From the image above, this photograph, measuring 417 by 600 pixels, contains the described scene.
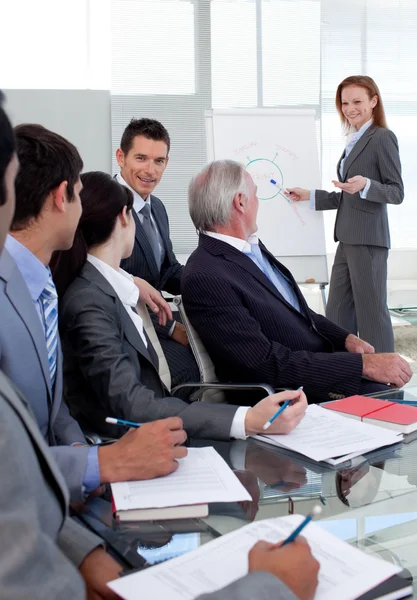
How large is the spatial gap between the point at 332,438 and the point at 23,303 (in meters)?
0.72

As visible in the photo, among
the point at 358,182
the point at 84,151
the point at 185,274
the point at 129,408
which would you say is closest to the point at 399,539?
the point at 129,408

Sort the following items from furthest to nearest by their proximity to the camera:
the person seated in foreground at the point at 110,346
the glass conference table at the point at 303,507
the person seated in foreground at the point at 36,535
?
the person seated in foreground at the point at 110,346 → the glass conference table at the point at 303,507 → the person seated in foreground at the point at 36,535

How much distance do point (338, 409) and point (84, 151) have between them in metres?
4.28

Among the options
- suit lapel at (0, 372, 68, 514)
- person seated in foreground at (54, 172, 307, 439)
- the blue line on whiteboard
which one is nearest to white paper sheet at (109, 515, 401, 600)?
suit lapel at (0, 372, 68, 514)

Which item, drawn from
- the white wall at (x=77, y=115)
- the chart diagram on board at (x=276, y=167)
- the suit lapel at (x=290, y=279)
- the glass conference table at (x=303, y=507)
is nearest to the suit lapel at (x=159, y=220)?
the suit lapel at (x=290, y=279)

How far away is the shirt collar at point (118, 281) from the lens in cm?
184

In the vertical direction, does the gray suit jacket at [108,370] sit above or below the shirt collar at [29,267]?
below

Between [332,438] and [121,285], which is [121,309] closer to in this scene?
[121,285]

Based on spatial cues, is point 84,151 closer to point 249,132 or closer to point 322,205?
point 249,132

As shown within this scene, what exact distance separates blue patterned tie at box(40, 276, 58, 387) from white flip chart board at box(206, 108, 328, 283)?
2894 millimetres

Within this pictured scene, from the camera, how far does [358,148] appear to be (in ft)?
13.8

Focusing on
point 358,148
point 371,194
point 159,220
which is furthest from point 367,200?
point 159,220

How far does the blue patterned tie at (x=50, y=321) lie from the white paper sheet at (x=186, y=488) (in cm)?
39

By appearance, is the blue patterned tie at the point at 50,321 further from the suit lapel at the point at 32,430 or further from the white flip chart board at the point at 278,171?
the white flip chart board at the point at 278,171
